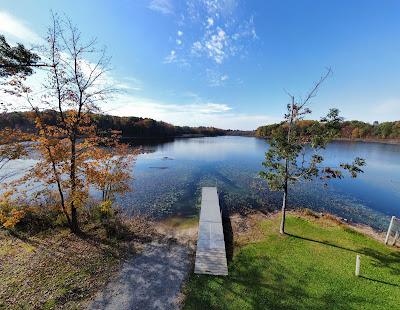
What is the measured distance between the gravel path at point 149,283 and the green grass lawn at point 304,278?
37.2 inches

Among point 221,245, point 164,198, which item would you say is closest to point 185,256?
point 221,245

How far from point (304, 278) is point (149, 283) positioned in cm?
812

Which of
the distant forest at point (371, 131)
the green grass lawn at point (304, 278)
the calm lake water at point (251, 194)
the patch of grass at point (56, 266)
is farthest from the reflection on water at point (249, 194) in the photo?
the distant forest at point (371, 131)

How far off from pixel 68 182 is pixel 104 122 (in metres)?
98.5

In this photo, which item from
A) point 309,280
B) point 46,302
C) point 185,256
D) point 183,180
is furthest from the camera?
point 183,180

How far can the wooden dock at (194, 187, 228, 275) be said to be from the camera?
496 inches

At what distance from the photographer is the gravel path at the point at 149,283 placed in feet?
33.1

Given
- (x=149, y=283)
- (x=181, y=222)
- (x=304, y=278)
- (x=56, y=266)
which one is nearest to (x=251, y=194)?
(x=181, y=222)

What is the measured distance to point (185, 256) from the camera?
46.6 feet

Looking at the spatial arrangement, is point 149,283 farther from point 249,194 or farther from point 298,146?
point 249,194

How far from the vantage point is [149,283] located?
11.4m

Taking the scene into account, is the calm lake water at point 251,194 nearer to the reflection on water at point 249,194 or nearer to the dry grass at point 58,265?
the reflection on water at point 249,194

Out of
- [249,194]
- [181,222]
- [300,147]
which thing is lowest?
[181,222]

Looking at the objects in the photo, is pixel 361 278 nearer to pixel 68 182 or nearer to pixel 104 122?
pixel 68 182
